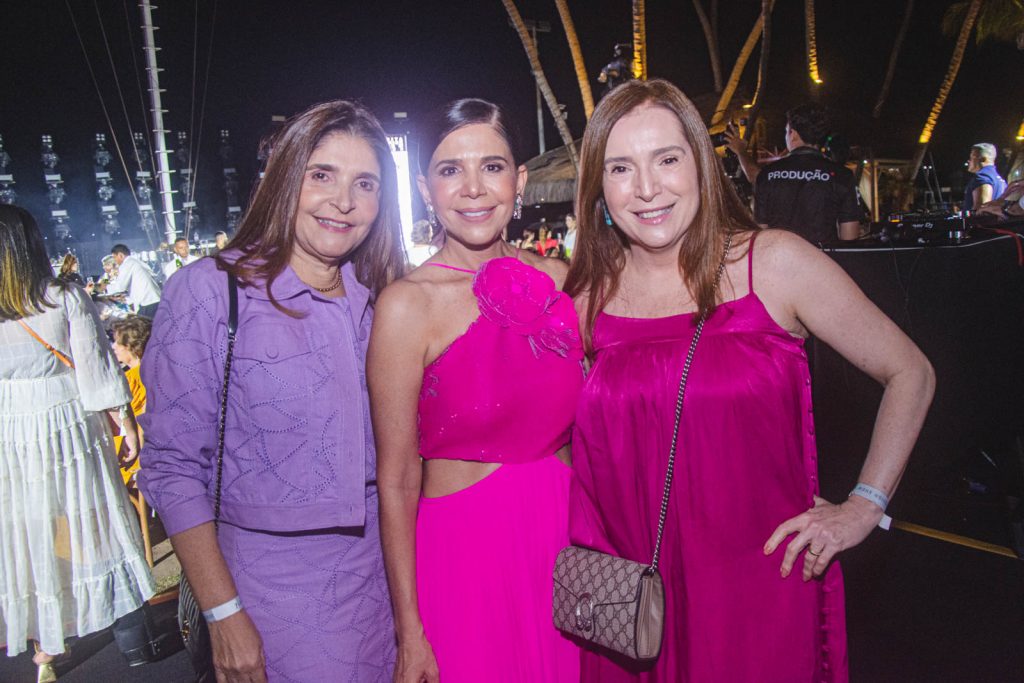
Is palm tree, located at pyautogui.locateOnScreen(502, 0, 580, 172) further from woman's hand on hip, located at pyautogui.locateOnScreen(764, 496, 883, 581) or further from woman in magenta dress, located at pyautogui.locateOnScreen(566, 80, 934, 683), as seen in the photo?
woman's hand on hip, located at pyautogui.locateOnScreen(764, 496, 883, 581)

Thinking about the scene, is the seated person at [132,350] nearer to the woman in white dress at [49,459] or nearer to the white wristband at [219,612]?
the woman in white dress at [49,459]

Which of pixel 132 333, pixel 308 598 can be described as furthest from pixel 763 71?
pixel 308 598

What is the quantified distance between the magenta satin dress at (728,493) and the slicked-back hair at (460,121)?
33.8 inches

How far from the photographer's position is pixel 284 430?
1652 millimetres

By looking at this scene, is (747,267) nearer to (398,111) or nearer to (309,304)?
(309,304)

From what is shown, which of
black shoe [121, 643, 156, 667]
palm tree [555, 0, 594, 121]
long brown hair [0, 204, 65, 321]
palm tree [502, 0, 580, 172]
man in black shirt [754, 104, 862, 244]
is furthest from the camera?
palm tree [555, 0, 594, 121]

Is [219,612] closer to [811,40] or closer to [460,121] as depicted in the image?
[460,121]

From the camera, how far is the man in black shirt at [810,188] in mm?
4785

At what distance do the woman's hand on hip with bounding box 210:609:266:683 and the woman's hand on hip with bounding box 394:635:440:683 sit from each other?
37cm

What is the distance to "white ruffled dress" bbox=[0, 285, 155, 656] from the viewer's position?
11.0ft

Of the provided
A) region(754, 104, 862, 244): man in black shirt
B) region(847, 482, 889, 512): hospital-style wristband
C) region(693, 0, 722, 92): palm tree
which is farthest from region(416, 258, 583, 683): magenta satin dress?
region(693, 0, 722, 92): palm tree

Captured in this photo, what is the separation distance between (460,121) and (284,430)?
106cm

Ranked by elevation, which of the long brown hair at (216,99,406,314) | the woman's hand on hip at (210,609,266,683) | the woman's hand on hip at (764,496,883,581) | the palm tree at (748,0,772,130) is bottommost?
the woman's hand on hip at (210,609,266,683)

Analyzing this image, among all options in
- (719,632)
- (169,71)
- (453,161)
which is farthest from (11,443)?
(169,71)
